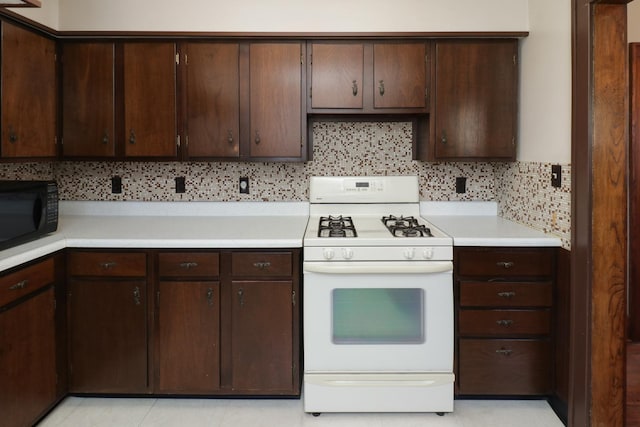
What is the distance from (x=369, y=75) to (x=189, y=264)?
4.77ft

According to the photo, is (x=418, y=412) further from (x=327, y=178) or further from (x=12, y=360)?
(x=12, y=360)

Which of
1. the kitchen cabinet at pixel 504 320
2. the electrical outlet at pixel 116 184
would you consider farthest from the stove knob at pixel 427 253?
the electrical outlet at pixel 116 184

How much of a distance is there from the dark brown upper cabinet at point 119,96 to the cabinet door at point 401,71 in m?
1.18

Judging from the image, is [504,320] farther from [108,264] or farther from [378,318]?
[108,264]

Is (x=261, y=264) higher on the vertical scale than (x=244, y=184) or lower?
lower

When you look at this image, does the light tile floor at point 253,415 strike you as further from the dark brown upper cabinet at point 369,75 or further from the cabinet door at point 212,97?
the dark brown upper cabinet at point 369,75

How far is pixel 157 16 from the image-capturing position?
293cm

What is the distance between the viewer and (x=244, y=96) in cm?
293

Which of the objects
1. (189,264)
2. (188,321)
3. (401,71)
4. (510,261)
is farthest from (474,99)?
(188,321)

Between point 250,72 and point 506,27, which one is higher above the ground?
point 506,27

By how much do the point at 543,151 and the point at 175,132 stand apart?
202 centimetres

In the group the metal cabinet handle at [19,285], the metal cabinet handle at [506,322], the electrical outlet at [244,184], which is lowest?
the metal cabinet handle at [506,322]

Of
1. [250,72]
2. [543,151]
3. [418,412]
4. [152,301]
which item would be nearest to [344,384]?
[418,412]

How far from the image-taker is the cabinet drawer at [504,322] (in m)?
2.53
